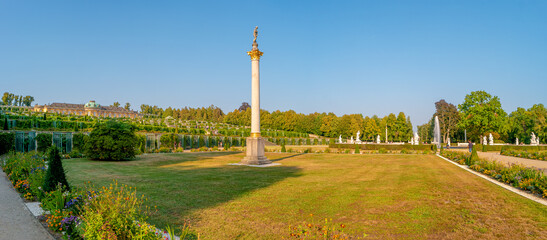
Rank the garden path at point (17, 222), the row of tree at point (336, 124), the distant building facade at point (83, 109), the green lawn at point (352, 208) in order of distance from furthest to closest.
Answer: the distant building facade at point (83, 109) < the row of tree at point (336, 124) < the green lawn at point (352, 208) < the garden path at point (17, 222)

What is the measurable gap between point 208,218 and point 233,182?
484 cm

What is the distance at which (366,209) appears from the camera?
7.08 meters

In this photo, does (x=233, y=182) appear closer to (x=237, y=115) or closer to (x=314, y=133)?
(x=314, y=133)

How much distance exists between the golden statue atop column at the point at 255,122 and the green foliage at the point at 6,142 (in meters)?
18.1

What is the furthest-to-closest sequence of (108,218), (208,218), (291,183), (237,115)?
(237,115) → (291,183) → (208,218) → (108,218)

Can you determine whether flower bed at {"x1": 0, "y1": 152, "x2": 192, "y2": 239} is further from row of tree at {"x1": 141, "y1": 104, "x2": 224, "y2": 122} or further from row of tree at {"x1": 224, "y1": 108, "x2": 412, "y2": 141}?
row of tree at {"x1": 141, "y1": 104, "x2": 224, "y2": 122}

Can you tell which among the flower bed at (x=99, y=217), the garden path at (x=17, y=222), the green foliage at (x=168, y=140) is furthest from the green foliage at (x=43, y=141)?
the flower bed at (x=99, y=217)

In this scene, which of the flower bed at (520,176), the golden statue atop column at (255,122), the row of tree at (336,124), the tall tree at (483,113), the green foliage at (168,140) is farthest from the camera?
the row of tree at (336,124)

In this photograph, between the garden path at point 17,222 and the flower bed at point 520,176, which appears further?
the flower bed at point 520,176

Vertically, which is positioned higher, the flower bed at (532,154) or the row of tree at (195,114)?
the row of tree at (195,114)

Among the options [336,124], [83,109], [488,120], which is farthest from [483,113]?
[83,109]

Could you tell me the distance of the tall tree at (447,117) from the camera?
3002 inches

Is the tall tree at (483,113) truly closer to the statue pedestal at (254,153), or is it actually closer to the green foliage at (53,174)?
the statue pedestal at (254,153)

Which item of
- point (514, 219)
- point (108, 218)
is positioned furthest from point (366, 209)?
point (108, 218)
